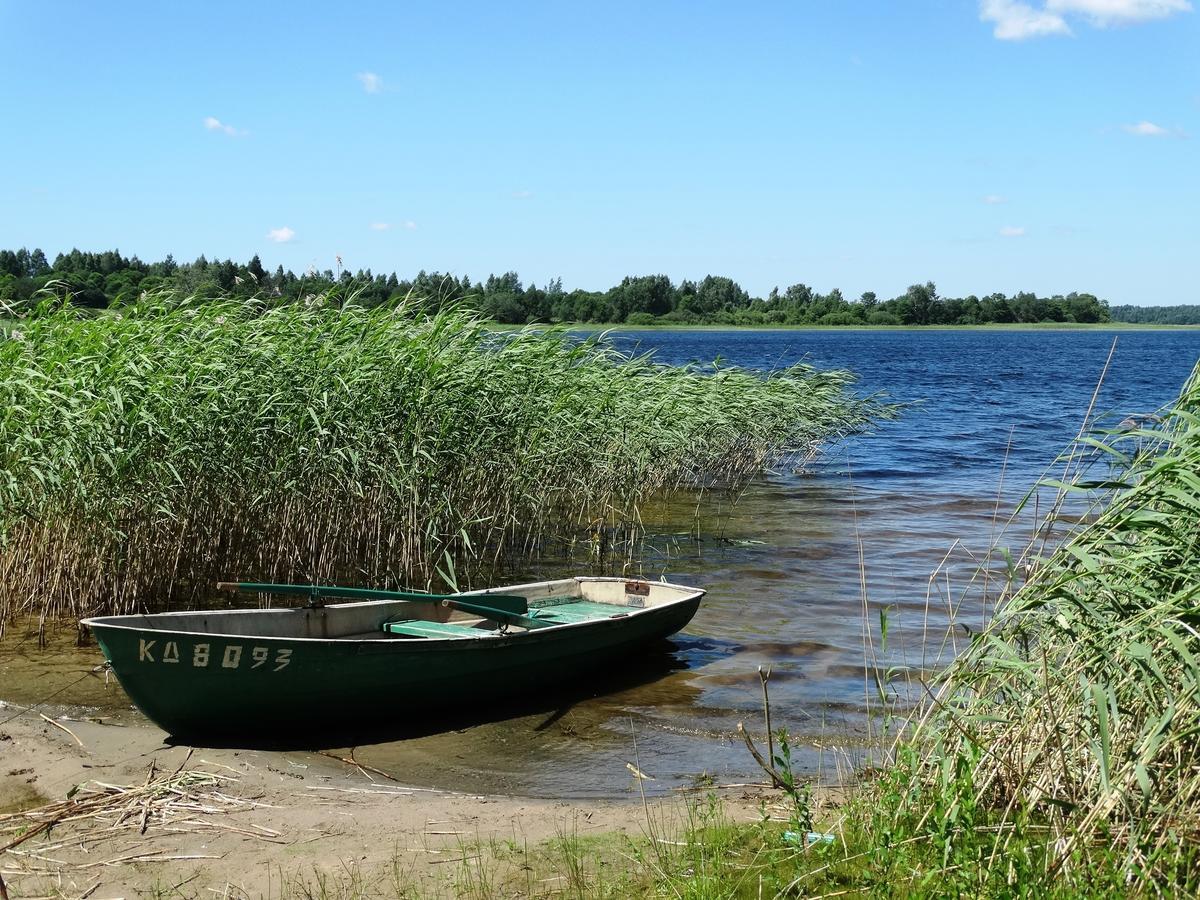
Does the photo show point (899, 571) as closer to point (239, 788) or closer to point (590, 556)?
point (590, 556)

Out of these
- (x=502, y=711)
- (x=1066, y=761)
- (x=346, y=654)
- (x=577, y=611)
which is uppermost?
(x=1066, y=761)

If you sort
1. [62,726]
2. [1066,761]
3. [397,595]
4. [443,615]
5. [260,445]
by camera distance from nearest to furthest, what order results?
[1066,761] → [62,726] → [397,595] → [443,615] → [260,445]

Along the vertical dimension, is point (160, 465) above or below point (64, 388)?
below

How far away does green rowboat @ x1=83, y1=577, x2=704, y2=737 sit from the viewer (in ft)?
22.0

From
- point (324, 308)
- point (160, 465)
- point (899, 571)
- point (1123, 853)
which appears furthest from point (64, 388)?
point (899, 571)

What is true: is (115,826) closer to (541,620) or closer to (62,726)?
(62,726)

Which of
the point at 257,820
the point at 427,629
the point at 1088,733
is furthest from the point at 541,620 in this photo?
the point at 1088,733

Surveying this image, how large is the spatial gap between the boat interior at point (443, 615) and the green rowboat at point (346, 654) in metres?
0.01

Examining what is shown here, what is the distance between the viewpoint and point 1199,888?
12.3 ft

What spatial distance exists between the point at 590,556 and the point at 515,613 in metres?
5.14

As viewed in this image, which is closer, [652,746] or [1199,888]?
[1199,888]

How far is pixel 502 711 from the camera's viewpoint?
27.2 ft

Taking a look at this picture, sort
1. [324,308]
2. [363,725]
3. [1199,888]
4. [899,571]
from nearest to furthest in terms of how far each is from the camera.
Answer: [1199,888], [363,725], [324,308], [899,571]

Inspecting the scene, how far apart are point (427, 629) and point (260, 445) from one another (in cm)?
243
